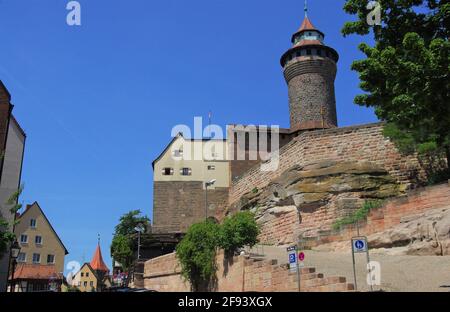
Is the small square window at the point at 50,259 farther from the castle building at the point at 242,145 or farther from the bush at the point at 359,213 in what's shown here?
the bush at the point at 359,213

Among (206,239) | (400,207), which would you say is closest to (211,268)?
(206,239)

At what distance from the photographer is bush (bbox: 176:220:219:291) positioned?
2181 centimetres

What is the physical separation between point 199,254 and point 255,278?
16.7 feet

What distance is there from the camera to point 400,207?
68.9ft

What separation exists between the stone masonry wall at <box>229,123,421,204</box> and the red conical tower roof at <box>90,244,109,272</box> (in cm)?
6657

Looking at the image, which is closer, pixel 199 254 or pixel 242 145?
pixel 199 254

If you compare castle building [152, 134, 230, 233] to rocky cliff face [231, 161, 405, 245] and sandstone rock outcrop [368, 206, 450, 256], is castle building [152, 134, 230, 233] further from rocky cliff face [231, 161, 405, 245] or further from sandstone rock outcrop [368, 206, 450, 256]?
sandstone rock outcrop [368, 206, 450, 256]

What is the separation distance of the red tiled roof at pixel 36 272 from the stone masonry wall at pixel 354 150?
32.5 meters

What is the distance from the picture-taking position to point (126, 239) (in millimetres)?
40969

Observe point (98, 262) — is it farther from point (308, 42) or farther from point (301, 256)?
point (301, 256)

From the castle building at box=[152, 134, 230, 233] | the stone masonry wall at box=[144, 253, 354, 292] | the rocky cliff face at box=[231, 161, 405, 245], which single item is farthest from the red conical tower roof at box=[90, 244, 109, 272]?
the stone masonry wall at box=[144, 253, 354, 292]

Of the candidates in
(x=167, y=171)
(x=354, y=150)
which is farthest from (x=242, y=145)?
(x=354, y=150)
